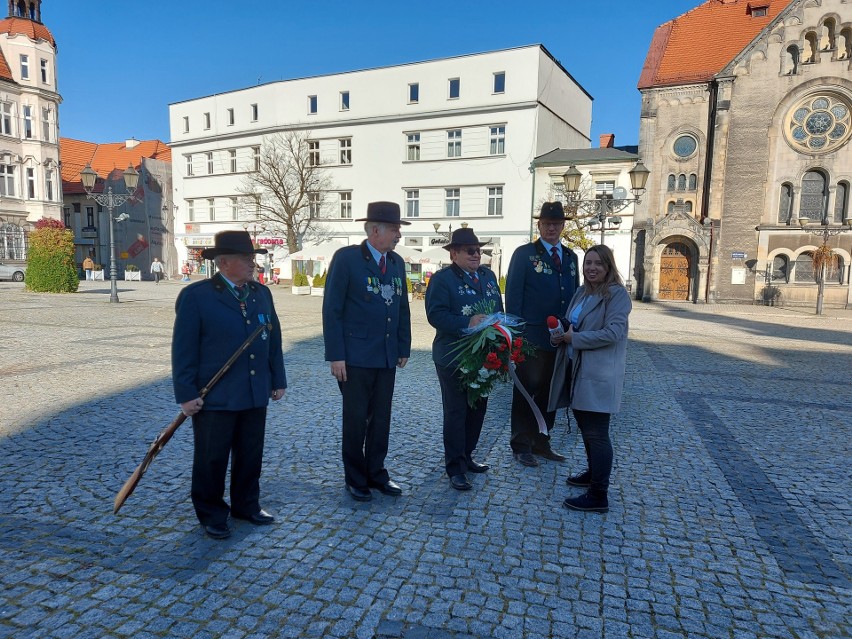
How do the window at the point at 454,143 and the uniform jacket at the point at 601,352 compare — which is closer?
the uniform jacket at the point at 601,352

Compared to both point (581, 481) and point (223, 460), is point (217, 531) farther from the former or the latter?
point (581, 481)

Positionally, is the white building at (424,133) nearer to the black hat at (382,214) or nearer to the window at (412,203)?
the window at (412,203)

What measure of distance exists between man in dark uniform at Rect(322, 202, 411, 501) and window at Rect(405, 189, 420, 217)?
108 feet

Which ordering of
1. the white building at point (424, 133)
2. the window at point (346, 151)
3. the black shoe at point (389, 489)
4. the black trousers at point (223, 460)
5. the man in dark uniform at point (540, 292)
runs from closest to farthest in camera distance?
the black trousers at point (223, 460), the black shoe at point (389, 489), the man in dark uniform at point (540, 292), the white building at point (424, 133), the window at point (346, 151)

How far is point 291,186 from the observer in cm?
3922

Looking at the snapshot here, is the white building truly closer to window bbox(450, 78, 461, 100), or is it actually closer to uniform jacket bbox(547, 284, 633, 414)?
window bbox(450, 78, 461, 100)

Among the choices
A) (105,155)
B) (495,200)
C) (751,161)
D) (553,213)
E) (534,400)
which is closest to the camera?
(553,213)

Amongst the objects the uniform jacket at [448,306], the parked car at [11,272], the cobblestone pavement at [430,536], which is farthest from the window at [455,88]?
the uniform jacket at [448,306]

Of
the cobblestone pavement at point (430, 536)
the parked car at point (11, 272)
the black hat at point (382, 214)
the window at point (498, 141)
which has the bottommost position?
the cobblestone pavement at point (430, 536)

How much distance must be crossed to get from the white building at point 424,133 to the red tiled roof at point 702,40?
6.21m

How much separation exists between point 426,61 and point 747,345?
28797 mm

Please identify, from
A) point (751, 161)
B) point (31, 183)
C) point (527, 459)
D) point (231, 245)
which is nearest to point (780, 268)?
point (751, 161)

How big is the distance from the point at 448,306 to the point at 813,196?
103 ft

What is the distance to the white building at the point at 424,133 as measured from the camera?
109 feet
